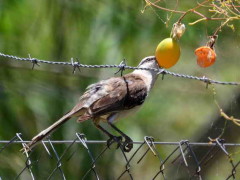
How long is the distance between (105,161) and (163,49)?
2919 millimetres

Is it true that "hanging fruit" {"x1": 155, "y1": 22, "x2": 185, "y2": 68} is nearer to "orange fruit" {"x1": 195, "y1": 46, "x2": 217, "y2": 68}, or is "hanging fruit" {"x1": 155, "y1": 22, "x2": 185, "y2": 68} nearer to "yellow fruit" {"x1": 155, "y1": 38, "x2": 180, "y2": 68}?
"yellow fruit" {"x1": 155, "y1": 38, "x2": 180, "y2": 68}

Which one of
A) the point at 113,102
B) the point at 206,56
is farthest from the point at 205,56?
the point at 113,102

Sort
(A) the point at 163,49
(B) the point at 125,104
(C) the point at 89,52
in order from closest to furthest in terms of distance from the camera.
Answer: (A) the point at 163,49, (B) the point at 125,104, (C) the point at 89,52

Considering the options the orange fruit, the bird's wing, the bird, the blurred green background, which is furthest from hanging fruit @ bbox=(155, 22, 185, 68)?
the blurred green background

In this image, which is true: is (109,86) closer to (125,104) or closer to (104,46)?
(125,104)

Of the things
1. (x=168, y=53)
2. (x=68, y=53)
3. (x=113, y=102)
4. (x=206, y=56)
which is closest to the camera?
(x=206, y=56)

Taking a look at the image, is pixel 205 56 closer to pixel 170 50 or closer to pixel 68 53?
pixel 170 50

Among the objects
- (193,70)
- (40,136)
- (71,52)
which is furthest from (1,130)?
(193,70)

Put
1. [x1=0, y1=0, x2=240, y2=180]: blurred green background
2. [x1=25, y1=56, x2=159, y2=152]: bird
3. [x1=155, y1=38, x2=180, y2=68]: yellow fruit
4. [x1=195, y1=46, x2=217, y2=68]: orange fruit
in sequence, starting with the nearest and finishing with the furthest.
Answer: [x1=195, y1=46, x2=217, y2=68]: orange fruit
[x1=155, y1=38, x2=180, y2=68]: yellow fruit
[x1=25, y1=56, x2=159, y2=152]: bird
[x1=0, y1=0, x2=240, y2=180]: blurred green background

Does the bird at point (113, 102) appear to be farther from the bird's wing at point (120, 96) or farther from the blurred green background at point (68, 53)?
the blurred green background at point (68, 53)

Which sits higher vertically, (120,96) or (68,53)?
(68,53)

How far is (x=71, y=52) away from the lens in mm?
6449

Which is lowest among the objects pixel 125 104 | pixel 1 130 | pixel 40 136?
pixel 40 136

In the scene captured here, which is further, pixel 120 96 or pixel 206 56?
pixel 120 96
